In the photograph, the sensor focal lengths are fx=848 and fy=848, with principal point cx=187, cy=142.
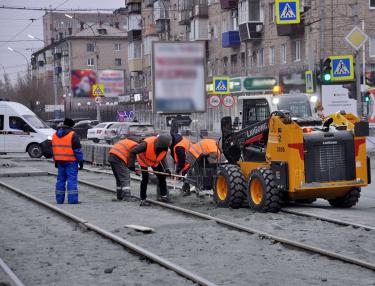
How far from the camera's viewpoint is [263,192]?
14.9 meters

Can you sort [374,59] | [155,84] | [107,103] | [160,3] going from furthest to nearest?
[107,103]
[160,3]
[374,59]
[155,84]

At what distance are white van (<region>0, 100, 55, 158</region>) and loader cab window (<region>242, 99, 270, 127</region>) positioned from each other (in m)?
19.8

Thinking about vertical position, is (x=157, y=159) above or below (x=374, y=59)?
below

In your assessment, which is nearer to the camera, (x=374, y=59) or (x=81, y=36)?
(x=374, y=59)

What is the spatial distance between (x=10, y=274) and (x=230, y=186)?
7.03 m

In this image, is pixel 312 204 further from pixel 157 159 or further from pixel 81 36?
pixel 81 36

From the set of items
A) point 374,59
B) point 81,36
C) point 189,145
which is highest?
point 81,36

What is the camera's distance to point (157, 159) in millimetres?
16875

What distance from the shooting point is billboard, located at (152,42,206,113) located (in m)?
29.5

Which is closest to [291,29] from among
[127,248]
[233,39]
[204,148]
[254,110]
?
[233,39]

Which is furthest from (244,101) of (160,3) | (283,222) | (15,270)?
(160,3)

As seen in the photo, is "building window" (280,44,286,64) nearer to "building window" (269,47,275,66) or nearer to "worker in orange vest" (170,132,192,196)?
"building window" (269,47,275,66)

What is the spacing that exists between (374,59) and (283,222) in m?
33.9

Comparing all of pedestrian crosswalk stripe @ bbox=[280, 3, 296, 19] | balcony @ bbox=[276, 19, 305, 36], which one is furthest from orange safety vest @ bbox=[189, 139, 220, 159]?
balcony @ bbox=[276, 19, 305, 36]
